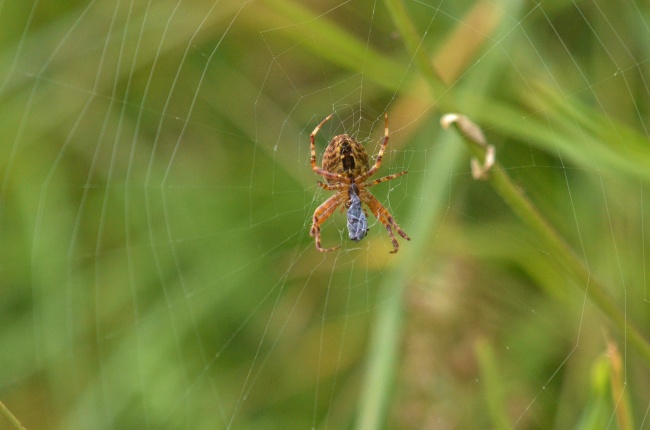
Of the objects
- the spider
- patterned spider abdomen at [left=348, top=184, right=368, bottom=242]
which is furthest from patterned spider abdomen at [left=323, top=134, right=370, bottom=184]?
patterned spider abdomen at [left=348, top=184, right=368, bottom=242]

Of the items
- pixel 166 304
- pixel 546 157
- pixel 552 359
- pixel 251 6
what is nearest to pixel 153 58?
pixel 251 6

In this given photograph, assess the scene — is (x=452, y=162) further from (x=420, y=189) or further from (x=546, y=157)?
(x=546, y=157)

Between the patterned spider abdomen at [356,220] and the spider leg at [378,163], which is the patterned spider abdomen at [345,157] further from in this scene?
the patterned spider abdomen at [356,220]

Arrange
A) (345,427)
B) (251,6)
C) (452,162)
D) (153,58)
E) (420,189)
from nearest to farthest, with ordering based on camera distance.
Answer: (452,162), (420,189), (345,427), (251,6), (153,58)

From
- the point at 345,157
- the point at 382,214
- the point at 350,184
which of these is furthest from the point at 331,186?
the point at 382,214

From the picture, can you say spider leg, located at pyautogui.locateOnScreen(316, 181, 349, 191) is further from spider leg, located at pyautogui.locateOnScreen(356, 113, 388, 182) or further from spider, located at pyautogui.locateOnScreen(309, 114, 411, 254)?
spider leg, located at pyautogui.locateOnScreen(356, 113, 388, 182)

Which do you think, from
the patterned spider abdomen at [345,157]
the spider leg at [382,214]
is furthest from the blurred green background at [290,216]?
the patterned spider abdomen at [345,157]
